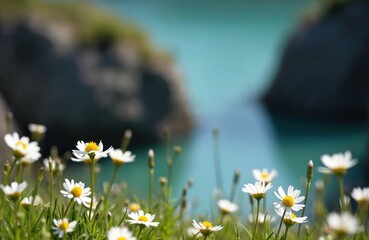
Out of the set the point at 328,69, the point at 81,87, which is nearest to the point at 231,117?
the point at 328,69

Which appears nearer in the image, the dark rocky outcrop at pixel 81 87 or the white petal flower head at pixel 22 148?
the white petal flower head at pixel 22 148

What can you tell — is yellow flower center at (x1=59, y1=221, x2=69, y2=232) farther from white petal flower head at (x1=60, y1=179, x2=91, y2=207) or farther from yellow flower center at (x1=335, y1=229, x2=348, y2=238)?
yellow flower center at (x1=335, y1=229, x2=348, y2=238)

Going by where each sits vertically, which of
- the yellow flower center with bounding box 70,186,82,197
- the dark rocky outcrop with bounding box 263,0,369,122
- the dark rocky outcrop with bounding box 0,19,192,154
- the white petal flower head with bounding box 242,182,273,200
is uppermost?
the dark rocky outcrop with bounding box 263,0,369,122

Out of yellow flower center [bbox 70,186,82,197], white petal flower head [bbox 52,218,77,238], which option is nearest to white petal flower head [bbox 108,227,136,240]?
white petal flower head [bbox 52,218,77,238]

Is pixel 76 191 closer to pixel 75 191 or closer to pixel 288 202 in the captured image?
pixel 75 191

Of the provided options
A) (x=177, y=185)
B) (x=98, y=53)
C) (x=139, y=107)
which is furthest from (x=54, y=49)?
(x=177, y=185)

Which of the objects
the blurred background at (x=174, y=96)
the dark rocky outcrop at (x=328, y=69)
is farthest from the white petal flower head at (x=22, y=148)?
the dark rocky outcrop at (x=328, y=69)

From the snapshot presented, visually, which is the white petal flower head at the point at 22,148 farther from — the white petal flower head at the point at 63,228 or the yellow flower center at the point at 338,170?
the yellow flower center at the point at 338,170
